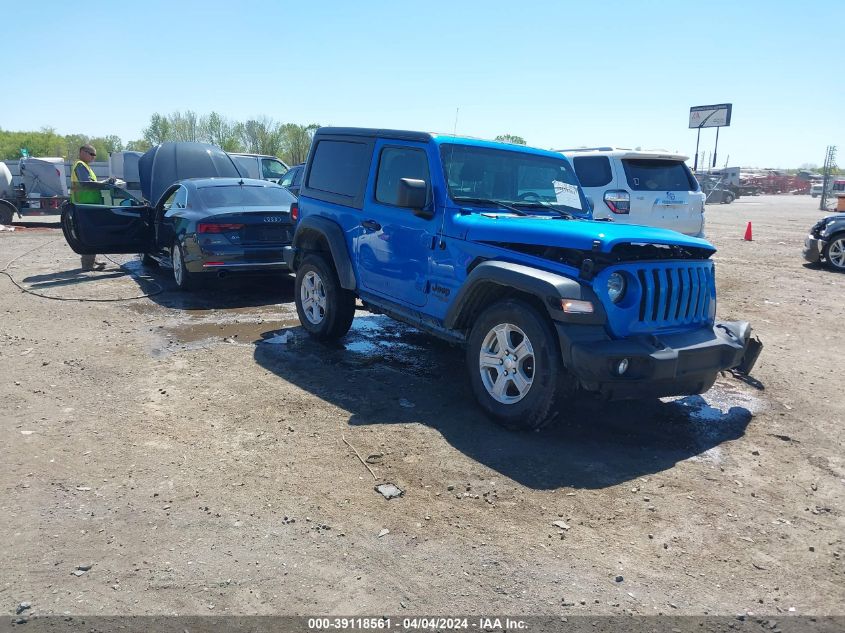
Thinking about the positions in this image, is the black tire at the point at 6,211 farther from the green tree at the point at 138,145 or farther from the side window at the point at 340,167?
the green tree at the point at 138,145

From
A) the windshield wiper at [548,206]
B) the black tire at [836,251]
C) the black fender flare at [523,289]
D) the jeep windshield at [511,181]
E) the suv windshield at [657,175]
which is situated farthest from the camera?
the black tire at [836,251]

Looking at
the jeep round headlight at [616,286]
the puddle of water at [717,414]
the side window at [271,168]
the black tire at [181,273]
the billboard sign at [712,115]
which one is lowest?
the puddle of water at [717,414]

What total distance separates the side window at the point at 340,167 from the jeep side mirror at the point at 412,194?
121 cm

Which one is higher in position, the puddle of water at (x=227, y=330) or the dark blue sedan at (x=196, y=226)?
the dark blue sedan at (x=196, y=226)

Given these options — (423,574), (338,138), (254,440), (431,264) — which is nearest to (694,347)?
(431,264)

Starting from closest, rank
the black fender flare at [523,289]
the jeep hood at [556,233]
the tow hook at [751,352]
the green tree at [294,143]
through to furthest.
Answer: the black fender flare at [523,289] < the jeep hood at [556,233] < the tow hook at [751,352] < the green tree at [294,143]

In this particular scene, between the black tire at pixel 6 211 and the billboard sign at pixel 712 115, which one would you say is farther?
the billboard sign at pixel 712 115

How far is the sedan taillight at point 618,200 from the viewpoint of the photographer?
32.1 feet

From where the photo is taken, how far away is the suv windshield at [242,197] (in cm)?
916

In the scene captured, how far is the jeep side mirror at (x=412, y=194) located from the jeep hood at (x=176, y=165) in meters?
8.69

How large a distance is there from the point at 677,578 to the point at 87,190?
35.4ft

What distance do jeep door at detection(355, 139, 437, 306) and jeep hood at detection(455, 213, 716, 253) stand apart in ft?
1.47

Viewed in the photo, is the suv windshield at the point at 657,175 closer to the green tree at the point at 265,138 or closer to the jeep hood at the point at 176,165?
the jeep hood at the point at 176,165

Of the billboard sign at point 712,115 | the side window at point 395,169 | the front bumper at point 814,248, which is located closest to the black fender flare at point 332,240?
the side window at point 395,169
